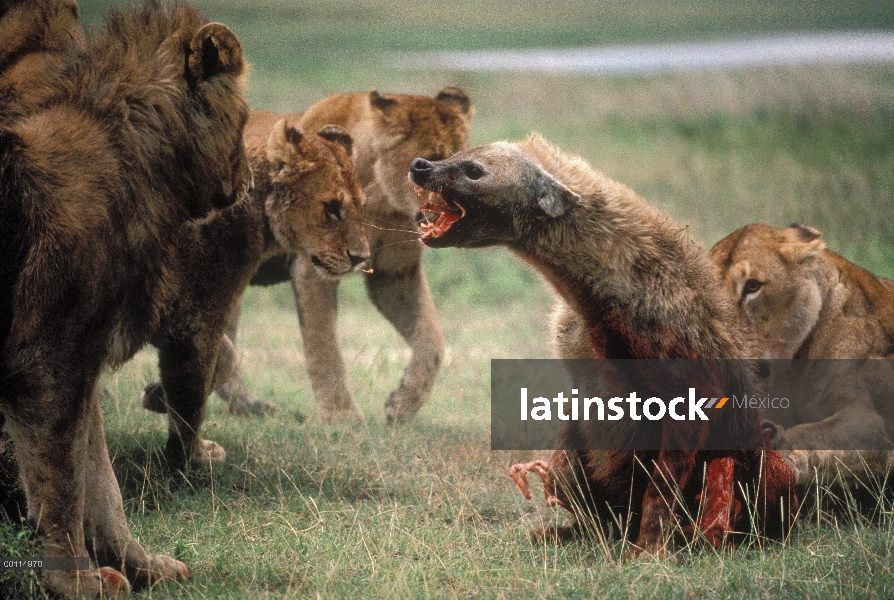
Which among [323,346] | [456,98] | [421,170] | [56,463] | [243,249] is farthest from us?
[456,98]

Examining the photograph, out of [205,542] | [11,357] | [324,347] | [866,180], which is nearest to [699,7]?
[866,180]

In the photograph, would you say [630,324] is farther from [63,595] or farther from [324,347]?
[324,347]

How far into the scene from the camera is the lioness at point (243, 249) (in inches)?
190

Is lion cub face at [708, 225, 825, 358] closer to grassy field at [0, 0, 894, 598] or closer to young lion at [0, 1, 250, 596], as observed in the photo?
grassy field at [0, 0, 894, 598]

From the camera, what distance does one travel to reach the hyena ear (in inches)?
167

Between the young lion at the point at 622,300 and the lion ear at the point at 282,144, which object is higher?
the lion ear at the point at 282,144

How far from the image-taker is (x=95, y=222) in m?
3.46

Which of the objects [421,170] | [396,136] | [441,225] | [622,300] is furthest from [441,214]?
[396,136]

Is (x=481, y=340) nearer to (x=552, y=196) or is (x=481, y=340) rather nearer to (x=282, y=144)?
(x=282, y=144)

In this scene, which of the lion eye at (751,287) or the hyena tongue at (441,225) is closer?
the hyena tongue at (441,225)

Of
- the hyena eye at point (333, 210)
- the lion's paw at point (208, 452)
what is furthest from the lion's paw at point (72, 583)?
the hyena eye at point (333, 210)

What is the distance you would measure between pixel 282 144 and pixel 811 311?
256cm

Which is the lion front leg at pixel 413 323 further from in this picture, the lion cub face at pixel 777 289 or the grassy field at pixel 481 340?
the lion cub face at pixel 777 289

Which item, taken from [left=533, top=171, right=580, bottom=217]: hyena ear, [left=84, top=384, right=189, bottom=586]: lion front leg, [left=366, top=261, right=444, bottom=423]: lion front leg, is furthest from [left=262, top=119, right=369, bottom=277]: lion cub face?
[left=84, top=384, right=189, bottom=586]: lion front leg
